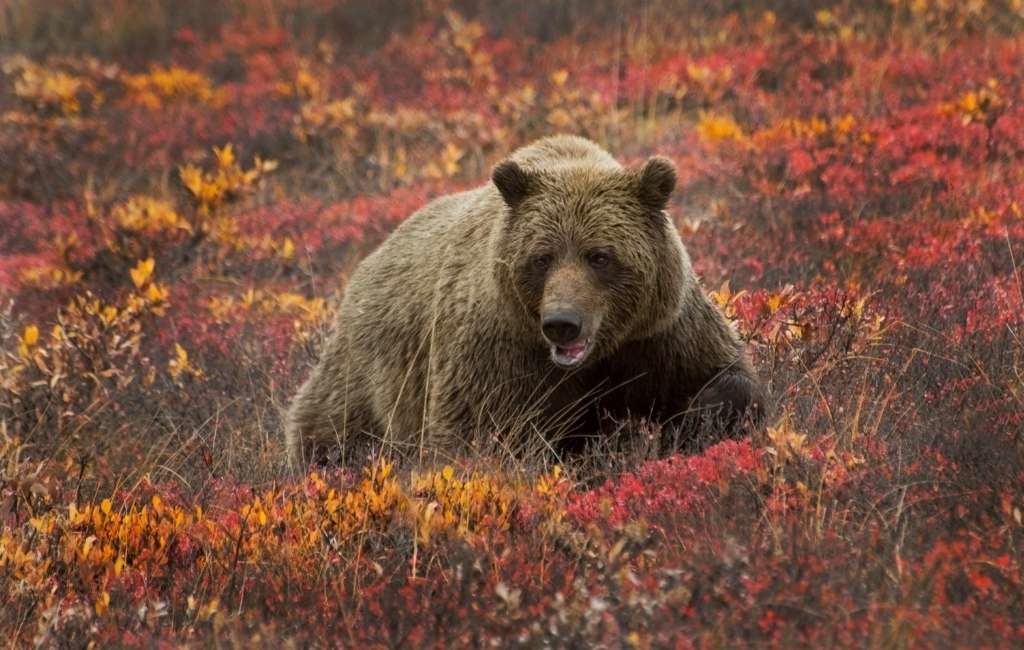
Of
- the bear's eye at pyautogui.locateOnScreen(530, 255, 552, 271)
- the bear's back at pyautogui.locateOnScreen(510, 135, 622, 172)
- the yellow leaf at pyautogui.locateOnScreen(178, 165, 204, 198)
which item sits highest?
the bear's back at pyautogui.locateOnScreen(510, 135, 622, 172)

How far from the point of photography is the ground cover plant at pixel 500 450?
3469 millimetres

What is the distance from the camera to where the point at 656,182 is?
193 inches

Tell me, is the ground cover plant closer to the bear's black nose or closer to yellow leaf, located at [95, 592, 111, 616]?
yellow leaf, located at [95, 592, 111, 616]

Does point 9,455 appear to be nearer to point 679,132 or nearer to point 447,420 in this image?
point 447,420

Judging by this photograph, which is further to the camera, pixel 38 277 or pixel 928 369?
pixel 38 277

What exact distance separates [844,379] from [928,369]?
12.0 inches

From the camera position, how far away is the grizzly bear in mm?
4805

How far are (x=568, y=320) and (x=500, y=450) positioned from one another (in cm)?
54

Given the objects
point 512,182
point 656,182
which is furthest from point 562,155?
point 656,182

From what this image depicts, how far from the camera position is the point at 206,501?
4.59 metres

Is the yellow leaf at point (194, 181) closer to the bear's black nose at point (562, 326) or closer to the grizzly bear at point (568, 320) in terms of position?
the grizzly bear at point (568, 320)

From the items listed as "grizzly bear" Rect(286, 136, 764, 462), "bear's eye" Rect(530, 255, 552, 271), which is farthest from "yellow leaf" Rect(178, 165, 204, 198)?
"bear's eye" Rect(530, 255, 552, 271)

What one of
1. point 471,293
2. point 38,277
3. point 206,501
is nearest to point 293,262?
point 38,277

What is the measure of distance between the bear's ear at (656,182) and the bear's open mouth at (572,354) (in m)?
0.61
